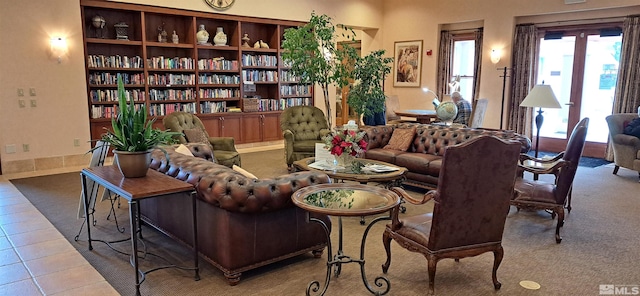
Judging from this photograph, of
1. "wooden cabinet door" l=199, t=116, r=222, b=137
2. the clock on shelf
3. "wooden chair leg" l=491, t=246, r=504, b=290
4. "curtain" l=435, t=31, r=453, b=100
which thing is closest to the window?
"curtain" l=435, t=31, r=453, b=100

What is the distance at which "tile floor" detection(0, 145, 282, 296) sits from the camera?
3.14 meters

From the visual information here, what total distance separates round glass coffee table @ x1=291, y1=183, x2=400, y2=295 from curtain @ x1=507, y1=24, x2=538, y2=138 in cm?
714

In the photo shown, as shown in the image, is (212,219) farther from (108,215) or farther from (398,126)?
(398,126)

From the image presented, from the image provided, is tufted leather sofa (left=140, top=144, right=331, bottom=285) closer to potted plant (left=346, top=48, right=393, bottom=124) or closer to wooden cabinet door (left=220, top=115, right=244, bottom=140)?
potted plant (left=346, top=48, right=393, bottom=124)

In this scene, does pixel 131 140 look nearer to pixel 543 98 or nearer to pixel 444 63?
pixel 543 98

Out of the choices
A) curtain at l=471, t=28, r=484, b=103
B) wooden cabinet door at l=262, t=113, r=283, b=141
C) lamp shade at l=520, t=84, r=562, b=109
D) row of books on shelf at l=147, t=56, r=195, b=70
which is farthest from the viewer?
curtain at l=471, t=28, r=484, b=103

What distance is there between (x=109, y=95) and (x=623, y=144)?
814cm

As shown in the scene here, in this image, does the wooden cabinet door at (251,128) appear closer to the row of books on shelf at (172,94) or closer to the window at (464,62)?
the row of books on shelf at (172,94)

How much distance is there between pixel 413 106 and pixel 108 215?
7.90 metres

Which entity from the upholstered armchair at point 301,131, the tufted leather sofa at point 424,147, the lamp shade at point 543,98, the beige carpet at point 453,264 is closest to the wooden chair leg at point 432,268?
the beige carpet at point 453,264

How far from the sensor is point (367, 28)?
36.8 ft

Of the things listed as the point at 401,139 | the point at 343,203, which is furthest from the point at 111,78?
the point at 343,203

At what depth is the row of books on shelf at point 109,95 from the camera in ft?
24.2

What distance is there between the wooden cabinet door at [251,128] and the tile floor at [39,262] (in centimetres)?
465
